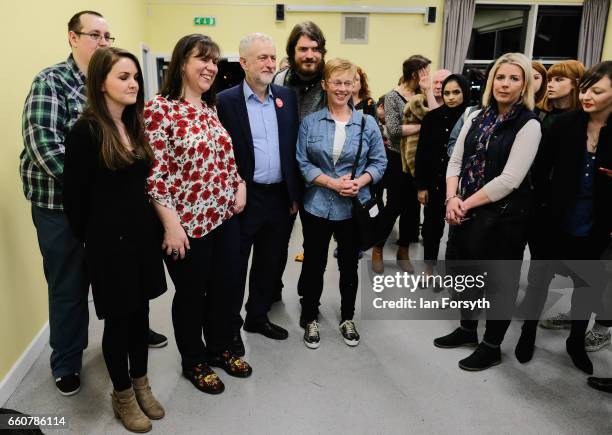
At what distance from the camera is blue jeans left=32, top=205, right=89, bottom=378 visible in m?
1.87

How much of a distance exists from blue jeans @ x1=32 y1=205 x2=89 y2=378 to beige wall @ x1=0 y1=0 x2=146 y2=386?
8.0 inches

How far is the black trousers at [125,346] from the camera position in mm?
1629

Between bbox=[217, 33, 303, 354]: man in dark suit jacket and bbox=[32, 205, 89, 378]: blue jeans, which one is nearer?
bbox=[32, 205, 89, 378]: blue jeans

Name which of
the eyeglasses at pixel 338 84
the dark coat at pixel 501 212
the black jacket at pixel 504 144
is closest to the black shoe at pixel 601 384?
the dark coat at pixel 501 212

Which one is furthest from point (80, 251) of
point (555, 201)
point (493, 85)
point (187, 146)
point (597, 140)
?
point (597, 140)

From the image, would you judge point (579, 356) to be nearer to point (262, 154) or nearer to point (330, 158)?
point (330, 158)

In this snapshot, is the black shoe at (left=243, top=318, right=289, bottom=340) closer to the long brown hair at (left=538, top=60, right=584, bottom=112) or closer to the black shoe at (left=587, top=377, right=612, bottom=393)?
the black shoe at (left=587, top=377, right=612, bottom=393)

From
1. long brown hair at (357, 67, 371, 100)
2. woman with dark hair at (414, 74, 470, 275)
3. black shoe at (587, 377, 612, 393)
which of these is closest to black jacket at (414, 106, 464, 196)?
woman with dark hair at (414, 74, 470, 275)

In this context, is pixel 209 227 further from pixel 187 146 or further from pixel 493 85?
pixel 493 85

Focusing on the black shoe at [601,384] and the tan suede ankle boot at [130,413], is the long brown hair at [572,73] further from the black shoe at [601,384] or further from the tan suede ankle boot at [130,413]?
the tan suede ankle boot at [130,413]

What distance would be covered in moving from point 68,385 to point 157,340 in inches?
19.3

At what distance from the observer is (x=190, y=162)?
169 cm

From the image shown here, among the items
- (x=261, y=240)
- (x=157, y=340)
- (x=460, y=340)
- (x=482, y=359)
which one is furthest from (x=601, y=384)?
(x=157, y=340)

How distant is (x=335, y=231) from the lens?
2.31 meters
